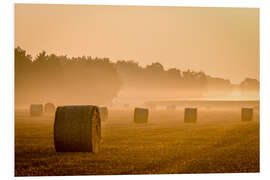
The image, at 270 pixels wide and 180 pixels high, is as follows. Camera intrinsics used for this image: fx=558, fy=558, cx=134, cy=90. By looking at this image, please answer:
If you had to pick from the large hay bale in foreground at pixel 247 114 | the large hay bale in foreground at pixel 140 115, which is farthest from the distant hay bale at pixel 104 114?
the large hay bale in foreground at pixel 247 114

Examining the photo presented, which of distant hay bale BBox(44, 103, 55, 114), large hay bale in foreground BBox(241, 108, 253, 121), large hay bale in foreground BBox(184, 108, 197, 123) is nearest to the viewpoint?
distant hay bale BBox(44, 103, 55, 114)

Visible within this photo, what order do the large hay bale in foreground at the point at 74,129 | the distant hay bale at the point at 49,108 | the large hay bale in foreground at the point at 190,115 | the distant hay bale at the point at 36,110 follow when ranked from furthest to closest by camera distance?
the large hay bale in foreground at the point at 190,115
the distant hay bale at the point at 49,108
the distant hay bale at the point at 36,110
the large hay bale in foreground at the point at 74,129

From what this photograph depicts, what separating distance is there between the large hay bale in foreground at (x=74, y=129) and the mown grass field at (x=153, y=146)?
146 mm

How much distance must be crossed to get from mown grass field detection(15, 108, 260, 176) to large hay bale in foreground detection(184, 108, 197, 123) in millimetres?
89

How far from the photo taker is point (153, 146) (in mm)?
Result: 9711

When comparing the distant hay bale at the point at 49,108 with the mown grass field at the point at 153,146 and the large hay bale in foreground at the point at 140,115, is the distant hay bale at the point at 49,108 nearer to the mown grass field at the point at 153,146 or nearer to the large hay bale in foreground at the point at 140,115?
the mown grass field at the point at 153,146

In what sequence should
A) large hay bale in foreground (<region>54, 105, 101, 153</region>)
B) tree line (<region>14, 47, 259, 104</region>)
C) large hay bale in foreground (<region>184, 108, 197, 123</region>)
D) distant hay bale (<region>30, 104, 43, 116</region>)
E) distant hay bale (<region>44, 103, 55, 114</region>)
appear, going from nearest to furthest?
large hay bale in foreground (<region>54, 105, 101, 153</region>)
distant hay bale (<region>30, 104, 43, 116</region>)
tree line (<region>14, 47, 259, 104</region>)
distant hay bale (<region>44, 103, 55, 114</region>)
large hay bale in foreground (<region>184, 108, 197, 123</region>)

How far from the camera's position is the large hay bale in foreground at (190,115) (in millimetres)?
10609

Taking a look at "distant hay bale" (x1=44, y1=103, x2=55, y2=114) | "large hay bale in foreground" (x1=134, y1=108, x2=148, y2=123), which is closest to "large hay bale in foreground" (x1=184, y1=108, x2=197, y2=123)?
"large hay bale in foreground" (x1=134, y1=108, x2=148, y2=123)

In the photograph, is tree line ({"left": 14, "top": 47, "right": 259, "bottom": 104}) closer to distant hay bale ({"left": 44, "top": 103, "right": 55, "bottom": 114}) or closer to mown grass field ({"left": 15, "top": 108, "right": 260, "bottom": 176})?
distant hay bale ({"left": 44, "top": 103, "right": 55, "bottom": 114})

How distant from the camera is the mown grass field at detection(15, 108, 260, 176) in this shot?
28.9 feet
